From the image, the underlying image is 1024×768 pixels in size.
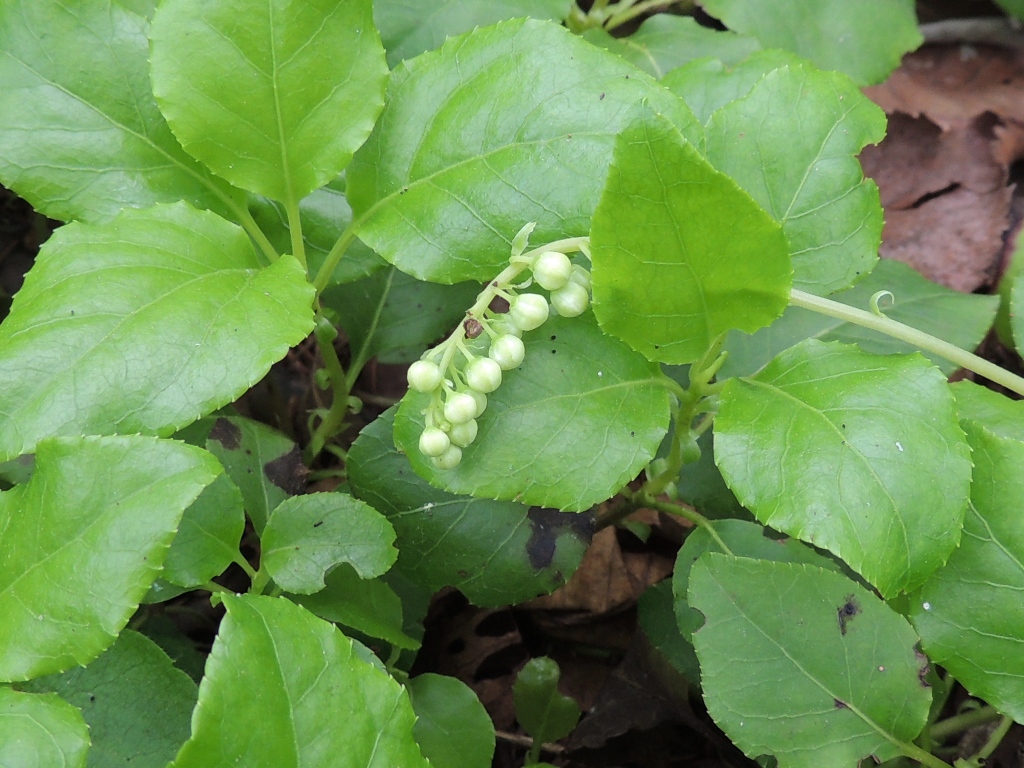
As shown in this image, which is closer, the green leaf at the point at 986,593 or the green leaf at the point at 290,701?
the green leaf at the point at 290,701

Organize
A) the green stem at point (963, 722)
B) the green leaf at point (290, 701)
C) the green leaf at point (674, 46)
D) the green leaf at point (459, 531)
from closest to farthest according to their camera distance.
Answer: the green leaf at point (290, 701)
the green leaf at point (459, 531)
the green stem at point (963, 722)
the green leaf at point (674, 46)

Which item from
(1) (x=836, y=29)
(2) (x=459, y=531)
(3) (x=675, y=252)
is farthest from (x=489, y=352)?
(1) (x=836, y=29)

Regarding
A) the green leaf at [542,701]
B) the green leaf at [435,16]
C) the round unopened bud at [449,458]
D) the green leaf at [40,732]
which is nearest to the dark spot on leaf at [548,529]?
the green leaf at [542,701]

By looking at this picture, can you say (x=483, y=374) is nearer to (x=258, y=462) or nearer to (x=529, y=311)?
(x=529, y=311)

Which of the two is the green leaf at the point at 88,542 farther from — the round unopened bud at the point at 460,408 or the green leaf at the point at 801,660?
the green leaf at the point at 801,660

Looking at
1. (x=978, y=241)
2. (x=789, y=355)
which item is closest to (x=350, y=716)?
(x=789, y=355)

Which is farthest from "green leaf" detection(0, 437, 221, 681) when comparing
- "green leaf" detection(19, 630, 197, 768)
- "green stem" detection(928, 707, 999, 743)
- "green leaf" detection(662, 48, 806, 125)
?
"green stem" detection(928, 707, 999, 743)
